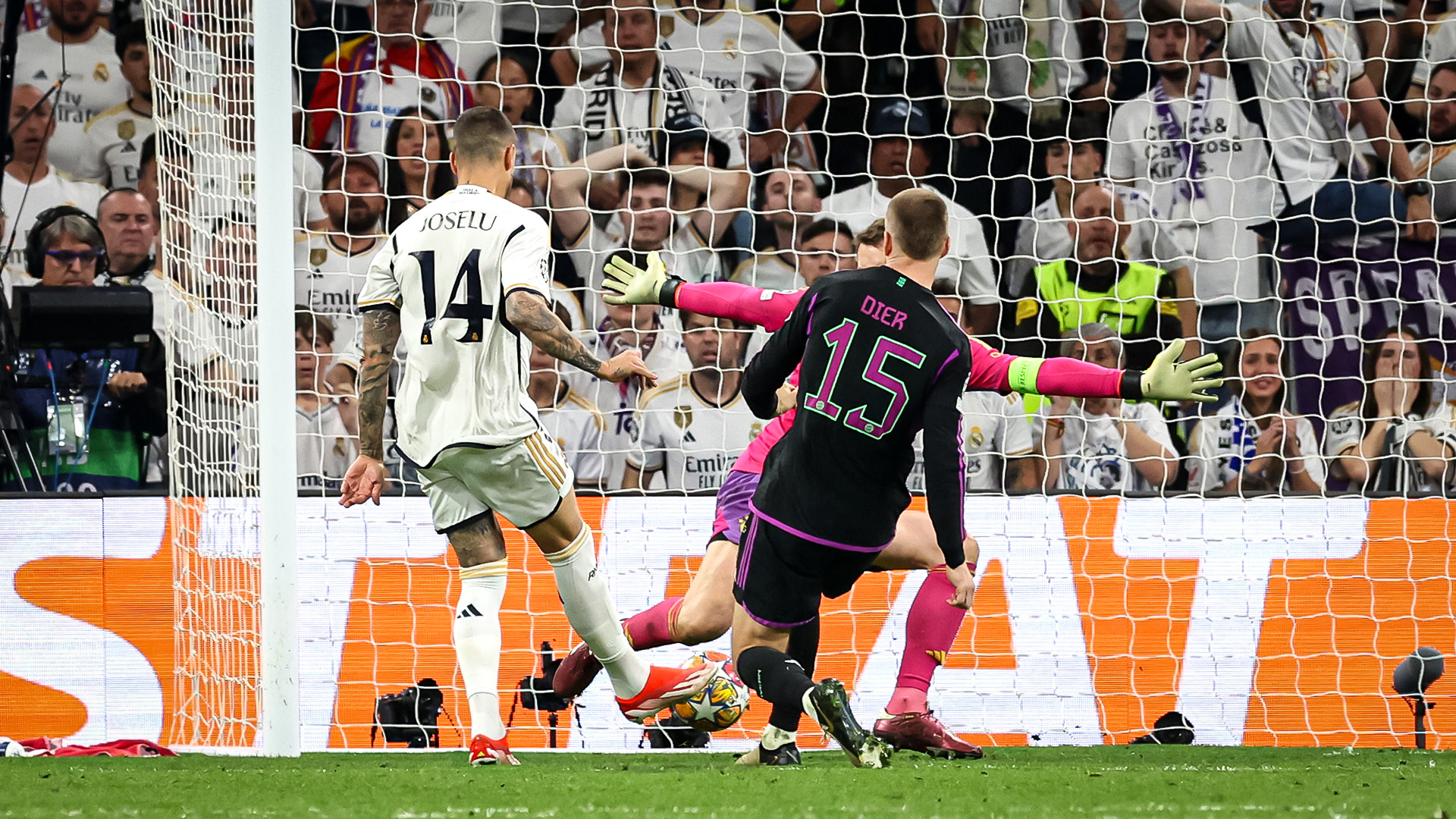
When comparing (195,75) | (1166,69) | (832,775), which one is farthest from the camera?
(1166,69)

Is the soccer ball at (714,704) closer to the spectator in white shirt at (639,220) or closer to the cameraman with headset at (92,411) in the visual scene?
the spectator in white shirt at (639,220)

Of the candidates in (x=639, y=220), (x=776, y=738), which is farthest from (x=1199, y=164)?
(x=776, y=738)

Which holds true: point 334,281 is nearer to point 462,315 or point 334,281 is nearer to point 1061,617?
point 462,315

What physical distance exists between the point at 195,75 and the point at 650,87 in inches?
103

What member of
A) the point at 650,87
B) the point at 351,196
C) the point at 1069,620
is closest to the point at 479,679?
the point at 1069,620

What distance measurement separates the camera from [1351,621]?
17.7 feet

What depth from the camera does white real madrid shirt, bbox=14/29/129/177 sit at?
7.28 m

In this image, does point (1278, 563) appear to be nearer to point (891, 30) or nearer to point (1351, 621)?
point (1351, 621)

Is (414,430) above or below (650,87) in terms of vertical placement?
below

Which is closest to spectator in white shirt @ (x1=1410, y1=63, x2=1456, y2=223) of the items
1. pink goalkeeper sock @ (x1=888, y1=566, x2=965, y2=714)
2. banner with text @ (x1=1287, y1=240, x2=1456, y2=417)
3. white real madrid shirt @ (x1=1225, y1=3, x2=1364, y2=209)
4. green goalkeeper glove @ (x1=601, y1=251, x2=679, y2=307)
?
banner with text @ (x1=1287, y1=240, x2=1456, y2=417)

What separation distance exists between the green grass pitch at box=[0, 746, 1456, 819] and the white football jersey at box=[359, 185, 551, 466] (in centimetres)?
95

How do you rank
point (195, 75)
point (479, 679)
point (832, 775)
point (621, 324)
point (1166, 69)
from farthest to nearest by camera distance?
point (1166, 69), point (621, 324), point (195, 75), point (479, 679), point (832, 775)

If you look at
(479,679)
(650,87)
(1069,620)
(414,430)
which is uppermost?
(650,87)

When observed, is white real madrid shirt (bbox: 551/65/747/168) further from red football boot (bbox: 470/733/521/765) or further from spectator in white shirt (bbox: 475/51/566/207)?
red football boot (bbox: 470/733/521/765)
